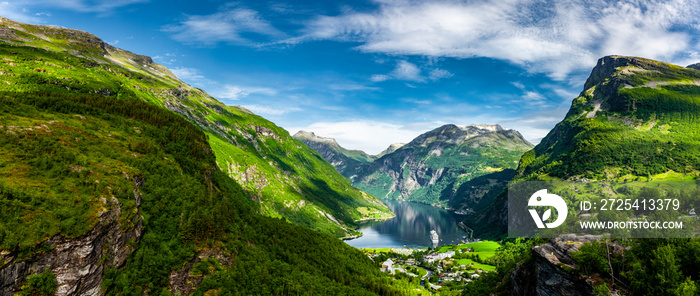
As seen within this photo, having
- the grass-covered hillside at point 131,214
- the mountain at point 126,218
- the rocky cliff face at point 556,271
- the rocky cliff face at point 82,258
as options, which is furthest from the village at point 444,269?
the rocky cliff face at point 82,258

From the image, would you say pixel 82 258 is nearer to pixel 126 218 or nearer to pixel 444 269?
pixel 126 218

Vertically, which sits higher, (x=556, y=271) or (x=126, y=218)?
(x=556, y=271)

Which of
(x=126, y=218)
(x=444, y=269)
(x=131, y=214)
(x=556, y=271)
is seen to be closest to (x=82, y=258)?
(x=126, y=218)

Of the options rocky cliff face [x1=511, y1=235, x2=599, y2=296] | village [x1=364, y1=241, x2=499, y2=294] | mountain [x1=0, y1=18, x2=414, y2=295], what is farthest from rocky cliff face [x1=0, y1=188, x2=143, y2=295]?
village [x1=364, y1=241, x2=499, y2=294]

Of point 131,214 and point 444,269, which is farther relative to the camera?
point 444,269

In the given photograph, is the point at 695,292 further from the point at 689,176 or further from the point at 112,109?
the point at 689,176

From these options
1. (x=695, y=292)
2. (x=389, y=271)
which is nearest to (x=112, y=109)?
(x=389, y=271)
